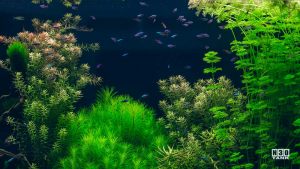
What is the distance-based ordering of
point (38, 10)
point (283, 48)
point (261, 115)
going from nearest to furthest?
1. point (283, 48)
2. point (261, 115)
3. point (38, 10)

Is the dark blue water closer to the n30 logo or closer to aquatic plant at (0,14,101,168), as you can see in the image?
aquatic plant at (0,14,101,168)

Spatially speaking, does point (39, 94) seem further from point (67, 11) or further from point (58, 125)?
point (67, 11)

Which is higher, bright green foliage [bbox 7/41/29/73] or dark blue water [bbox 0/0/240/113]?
bright green foliage [bbox 7/41/29/73]

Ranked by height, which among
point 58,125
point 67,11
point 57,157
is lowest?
point 57,157

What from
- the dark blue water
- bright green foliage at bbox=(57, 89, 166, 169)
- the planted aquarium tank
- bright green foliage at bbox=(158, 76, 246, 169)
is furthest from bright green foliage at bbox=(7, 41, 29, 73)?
bright green foliage at bbox=(158, 76, 246, 169)

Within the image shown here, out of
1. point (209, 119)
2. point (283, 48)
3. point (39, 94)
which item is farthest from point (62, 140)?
point (283, 48)

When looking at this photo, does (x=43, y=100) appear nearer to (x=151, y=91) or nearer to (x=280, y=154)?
(x=151, y=91)
